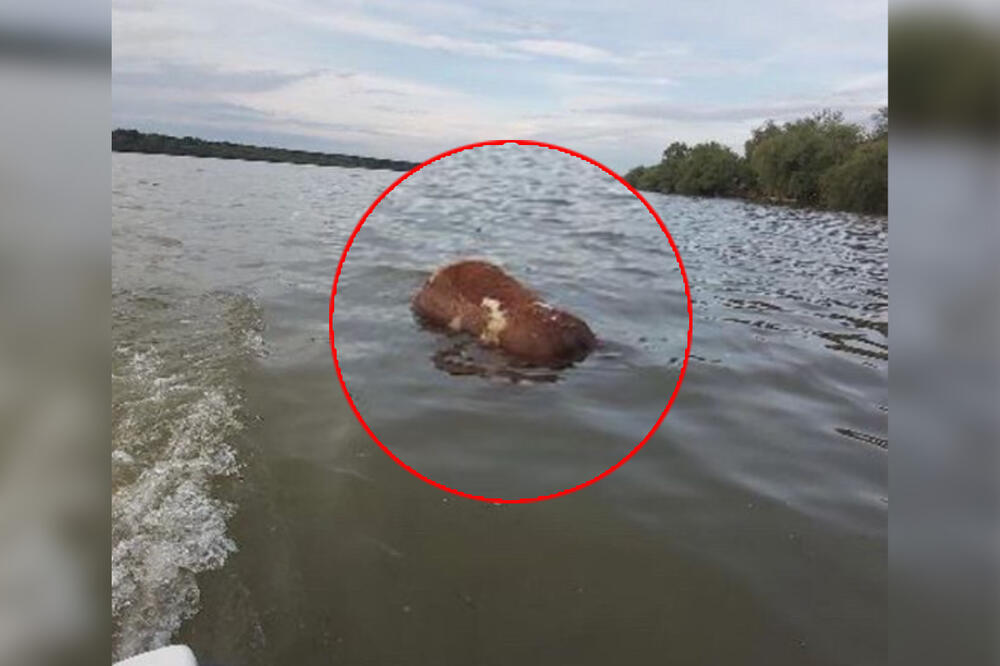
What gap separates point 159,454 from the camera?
4.75m

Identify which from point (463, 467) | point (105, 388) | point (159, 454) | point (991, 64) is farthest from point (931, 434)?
point (159, 454)

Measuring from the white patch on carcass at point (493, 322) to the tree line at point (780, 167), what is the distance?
21777 millimetres

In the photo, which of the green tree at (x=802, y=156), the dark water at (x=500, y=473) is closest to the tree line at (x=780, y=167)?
the green tree at (x=802, y=156)

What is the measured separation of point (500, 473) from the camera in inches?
181

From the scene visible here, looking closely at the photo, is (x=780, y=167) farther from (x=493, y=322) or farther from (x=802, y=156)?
(x=493, y=322)

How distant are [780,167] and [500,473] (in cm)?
3030

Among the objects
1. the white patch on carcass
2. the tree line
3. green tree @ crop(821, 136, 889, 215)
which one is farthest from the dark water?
the tree line

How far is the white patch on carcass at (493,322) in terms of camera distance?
5.75m

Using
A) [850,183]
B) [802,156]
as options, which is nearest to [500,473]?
[850,183]

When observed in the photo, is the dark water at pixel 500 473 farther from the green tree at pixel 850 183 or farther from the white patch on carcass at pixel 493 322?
the green tree at pixel 850 183

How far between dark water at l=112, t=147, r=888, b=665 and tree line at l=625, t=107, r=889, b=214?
21481 mm

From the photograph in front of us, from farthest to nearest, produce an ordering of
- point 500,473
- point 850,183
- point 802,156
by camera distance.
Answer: point 802,156, point 850,183, point 500,473

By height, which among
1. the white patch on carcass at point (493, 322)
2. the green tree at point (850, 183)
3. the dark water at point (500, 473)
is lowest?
the dark water at point (500, 473)

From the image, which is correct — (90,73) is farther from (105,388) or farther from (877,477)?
(877,477)
